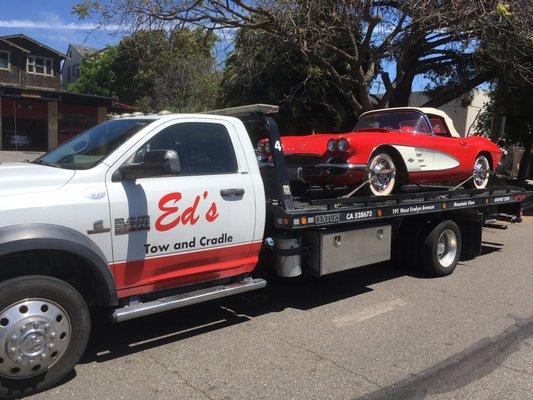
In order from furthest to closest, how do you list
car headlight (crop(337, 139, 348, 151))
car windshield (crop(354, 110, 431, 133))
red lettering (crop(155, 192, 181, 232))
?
car windshield (crop(354, 110, 431, 133)) → car headlight (crop(337, 139, 348, 151)) → red lettering (crop(155, 192, 181, 232))

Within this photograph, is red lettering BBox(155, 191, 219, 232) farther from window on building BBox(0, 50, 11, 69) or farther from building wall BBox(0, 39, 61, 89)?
window on building BBox(0, 50, 11, 69)

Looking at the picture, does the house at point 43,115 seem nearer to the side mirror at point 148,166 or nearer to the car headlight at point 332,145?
the car headlight at point 332,145

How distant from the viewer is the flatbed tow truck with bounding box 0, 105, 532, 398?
12.5 feet

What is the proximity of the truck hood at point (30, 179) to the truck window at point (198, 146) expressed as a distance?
607 mm

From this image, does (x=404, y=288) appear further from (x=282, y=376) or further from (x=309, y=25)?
(x=309, y=25)

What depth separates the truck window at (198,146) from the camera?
471 centimetres

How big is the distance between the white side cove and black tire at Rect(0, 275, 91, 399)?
4.57 metres

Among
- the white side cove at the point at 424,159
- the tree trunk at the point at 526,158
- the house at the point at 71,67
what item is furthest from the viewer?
the house at the point at 71,67

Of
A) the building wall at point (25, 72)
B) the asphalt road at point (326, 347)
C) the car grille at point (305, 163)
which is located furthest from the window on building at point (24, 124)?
the asphalt road at point (326, 347)

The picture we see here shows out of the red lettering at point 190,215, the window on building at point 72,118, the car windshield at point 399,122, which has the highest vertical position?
the window on building at point 72,118

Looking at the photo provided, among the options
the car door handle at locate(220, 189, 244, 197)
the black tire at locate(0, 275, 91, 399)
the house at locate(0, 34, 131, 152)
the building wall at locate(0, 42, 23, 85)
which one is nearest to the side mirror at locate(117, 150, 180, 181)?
the car door handle at locate(220, 189, 244, 197)

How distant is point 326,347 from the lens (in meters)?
4.86

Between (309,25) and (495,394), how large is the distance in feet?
34.7

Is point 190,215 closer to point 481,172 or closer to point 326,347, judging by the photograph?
point 326,347
